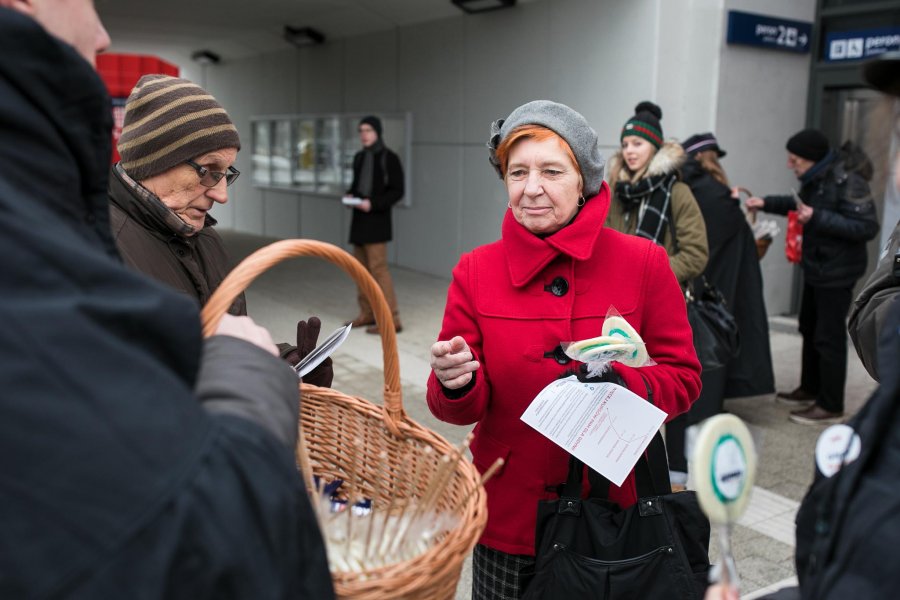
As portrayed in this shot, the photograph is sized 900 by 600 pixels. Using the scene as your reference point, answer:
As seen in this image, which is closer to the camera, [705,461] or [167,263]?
[705,461]

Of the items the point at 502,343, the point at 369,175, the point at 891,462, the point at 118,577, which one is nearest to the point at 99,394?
the point at 118,577

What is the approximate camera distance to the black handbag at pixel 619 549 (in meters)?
1.83

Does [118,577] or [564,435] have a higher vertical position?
[118,577]

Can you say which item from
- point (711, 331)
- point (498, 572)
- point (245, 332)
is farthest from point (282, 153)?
point (245, 332)

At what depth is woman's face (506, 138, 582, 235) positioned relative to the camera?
7.14ft

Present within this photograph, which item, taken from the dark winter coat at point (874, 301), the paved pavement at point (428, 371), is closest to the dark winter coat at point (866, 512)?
the paved pavement at point (428, 371)

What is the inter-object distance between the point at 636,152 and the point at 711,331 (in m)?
1.15

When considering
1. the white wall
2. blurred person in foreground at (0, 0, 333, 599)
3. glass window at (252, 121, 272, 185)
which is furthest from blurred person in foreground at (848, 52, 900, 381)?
glass window at (252, 121, 272, 185)

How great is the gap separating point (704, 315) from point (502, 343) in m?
2.61

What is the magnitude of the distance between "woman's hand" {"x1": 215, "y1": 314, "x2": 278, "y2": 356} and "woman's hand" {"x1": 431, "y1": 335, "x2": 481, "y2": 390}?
823mm

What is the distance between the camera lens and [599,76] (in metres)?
8.00

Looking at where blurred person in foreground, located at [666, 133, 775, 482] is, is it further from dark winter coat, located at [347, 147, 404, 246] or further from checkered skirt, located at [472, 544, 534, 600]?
dark winter coat, located at [347, 147, 404, 246]

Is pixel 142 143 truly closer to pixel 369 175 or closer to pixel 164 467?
pixel 164 467

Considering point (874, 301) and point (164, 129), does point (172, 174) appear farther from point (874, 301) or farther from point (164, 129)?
point (874, 301)
